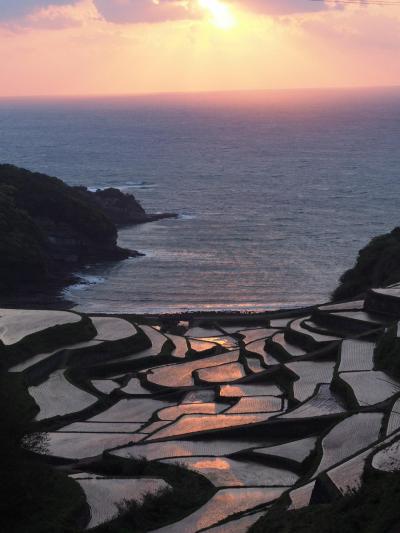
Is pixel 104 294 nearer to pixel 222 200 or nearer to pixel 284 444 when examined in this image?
pixel 284 444

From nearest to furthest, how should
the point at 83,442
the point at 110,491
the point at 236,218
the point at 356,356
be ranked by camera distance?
the point at 110,491 → the point at 83,442 → the point at 356,356 → the point at 236,218

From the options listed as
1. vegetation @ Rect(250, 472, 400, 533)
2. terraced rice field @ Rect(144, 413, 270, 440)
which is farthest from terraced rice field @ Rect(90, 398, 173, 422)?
vegetation @ Rect(250, 472, 400, 533)

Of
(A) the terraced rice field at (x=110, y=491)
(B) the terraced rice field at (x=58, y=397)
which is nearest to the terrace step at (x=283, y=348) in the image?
(B) the terraced rice field at (x=58, y=397)

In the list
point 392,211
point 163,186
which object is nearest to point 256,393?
point 392,211

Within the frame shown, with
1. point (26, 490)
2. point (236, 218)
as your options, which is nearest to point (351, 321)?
point (26, 490)

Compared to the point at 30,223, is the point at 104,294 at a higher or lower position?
lower

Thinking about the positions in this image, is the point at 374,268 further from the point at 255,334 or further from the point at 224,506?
the point at 224,506
